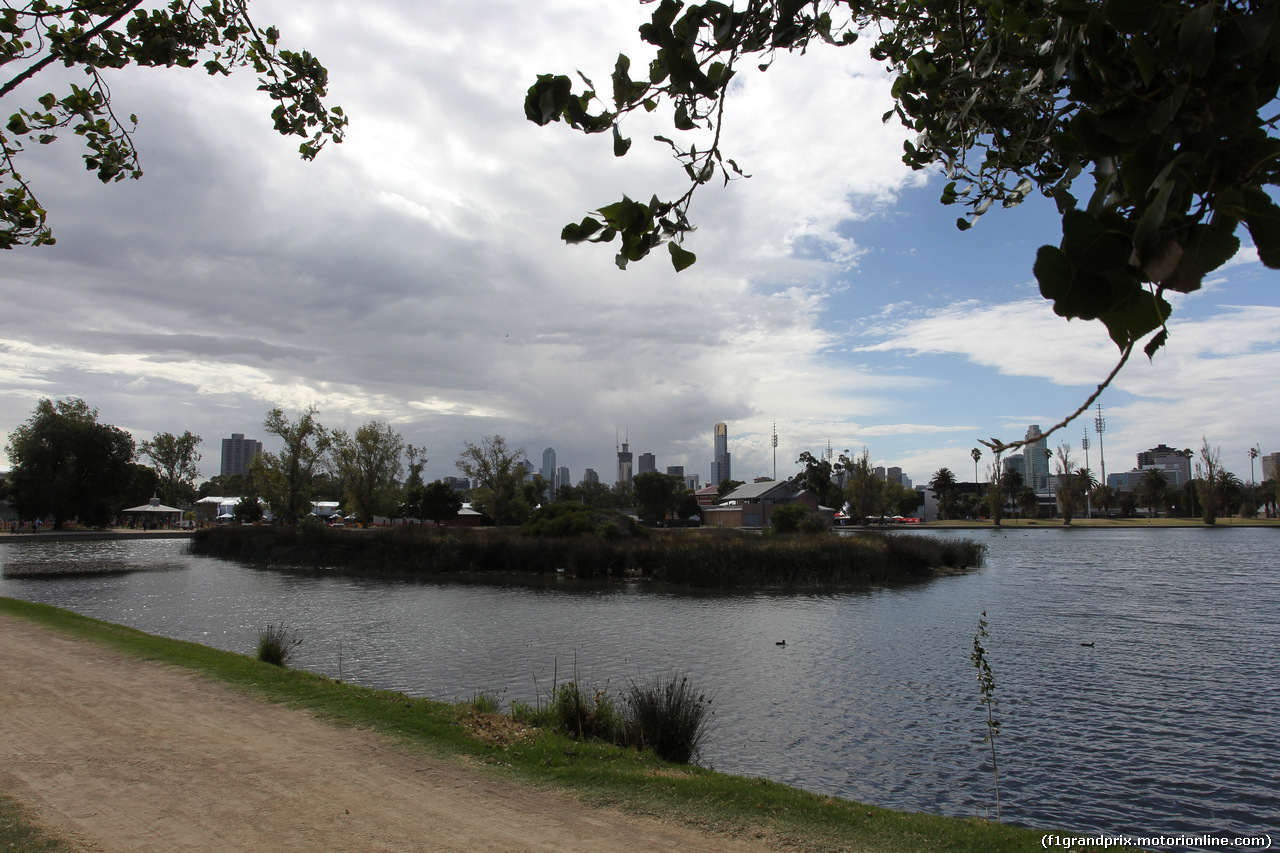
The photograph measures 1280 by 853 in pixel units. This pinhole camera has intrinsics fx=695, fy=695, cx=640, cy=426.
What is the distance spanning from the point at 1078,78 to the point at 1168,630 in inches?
835

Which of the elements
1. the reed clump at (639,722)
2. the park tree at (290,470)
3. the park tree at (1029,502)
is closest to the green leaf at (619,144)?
the reed clump at (639,722)

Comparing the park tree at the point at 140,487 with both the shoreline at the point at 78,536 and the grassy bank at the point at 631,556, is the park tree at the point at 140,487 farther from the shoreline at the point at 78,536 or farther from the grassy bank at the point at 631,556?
the grassy bank at the point at 631,556

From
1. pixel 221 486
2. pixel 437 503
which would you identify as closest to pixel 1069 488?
pixel 437 503

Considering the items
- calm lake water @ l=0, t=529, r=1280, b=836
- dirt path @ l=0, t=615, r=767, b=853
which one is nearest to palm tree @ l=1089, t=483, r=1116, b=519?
calm lake water @ l=0, t=529, r=1280, b=836

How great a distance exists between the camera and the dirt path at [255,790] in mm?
4820

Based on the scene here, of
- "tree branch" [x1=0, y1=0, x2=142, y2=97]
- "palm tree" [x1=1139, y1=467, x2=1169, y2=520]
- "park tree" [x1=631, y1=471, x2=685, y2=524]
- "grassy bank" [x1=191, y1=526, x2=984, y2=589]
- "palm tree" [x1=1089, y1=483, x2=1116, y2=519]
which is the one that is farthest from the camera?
"palm tree" [x1=1089, y1=483, x2=1116, y2=519]

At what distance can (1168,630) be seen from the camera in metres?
17.7

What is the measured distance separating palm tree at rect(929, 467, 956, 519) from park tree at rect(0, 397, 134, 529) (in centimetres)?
10654

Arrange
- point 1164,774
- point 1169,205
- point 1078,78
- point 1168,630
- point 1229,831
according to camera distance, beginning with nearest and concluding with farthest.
Result: point 1169,205
point 1078,78
point 1229,831
point 1164,774
point 1168,630

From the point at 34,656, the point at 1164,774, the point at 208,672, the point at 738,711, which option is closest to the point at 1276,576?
the point at 1164,774

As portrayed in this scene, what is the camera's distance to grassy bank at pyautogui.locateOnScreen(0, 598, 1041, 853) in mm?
5316

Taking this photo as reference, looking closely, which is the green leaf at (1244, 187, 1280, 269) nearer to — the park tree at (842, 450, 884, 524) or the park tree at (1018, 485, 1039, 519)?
the park tree at (842, 450, 884, 524)

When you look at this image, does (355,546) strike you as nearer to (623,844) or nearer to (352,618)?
(352,618)

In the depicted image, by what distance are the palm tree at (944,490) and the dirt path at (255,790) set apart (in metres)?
115
